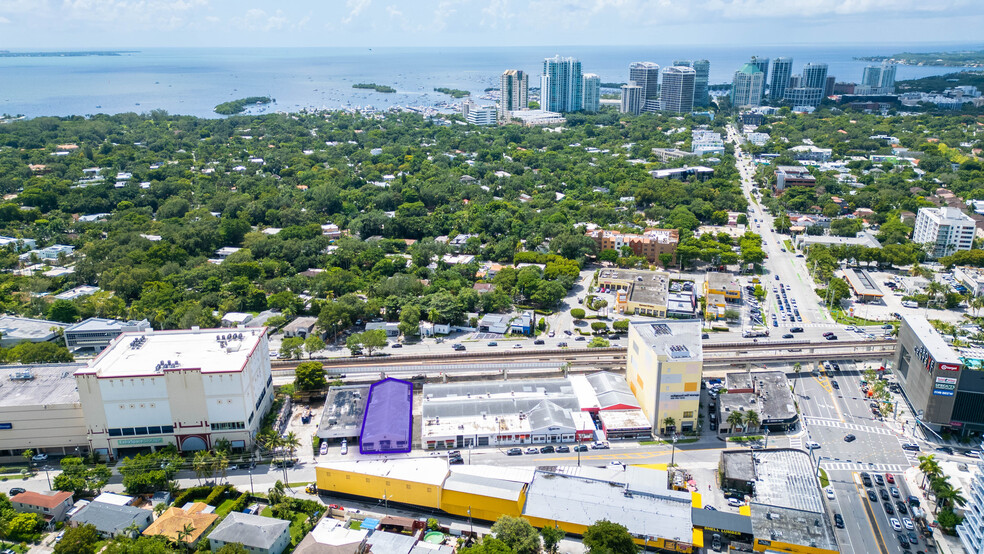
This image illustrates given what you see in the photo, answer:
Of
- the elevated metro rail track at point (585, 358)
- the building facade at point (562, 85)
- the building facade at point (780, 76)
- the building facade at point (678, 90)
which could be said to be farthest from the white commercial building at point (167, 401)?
the building facade at point (780, 76)

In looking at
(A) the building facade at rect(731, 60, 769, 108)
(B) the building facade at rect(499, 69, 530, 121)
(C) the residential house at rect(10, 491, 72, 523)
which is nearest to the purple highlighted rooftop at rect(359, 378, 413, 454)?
(C) the residential house at rect(10, 491, 72, 523)

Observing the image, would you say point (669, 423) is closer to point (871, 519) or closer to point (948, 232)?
point (871, 519)

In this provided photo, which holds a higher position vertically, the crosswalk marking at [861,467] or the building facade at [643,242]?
the building facade at [643,242]

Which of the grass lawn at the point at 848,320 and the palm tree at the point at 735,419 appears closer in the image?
the palm tree at the point at 735,419

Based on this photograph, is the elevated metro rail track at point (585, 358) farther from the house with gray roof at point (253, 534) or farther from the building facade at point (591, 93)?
the building facade at point (591, 93)

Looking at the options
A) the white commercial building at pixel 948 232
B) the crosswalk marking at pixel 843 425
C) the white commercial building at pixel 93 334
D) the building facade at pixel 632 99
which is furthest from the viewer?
the building facade at pixel 632 99

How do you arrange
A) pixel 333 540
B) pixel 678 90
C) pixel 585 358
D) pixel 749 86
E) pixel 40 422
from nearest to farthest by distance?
pixel 333 540
pixel 40 422
pixel 585 358
pixel 678 90
pixel 749 86

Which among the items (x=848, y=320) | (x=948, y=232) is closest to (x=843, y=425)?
(x=848, y=320)
